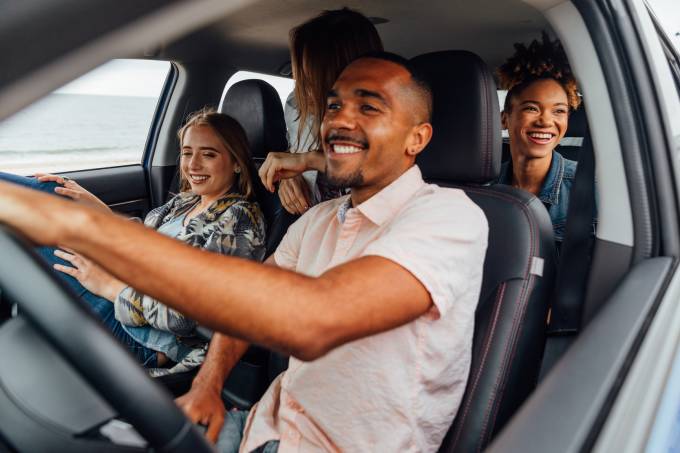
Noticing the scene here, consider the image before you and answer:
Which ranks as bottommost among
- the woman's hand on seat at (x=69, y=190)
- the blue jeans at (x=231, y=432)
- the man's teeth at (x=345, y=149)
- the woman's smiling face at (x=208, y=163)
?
the blue jeans at (x=231, y=432)

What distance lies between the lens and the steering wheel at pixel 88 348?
1.97 ft

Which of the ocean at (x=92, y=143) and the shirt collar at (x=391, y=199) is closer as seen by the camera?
the shirt collar at (x=391, y=199)

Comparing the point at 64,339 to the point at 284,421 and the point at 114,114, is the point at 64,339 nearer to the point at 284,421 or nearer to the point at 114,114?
the point at 284,421

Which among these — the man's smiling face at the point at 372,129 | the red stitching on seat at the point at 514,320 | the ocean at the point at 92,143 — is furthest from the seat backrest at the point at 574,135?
the ocean at the point at 92,143

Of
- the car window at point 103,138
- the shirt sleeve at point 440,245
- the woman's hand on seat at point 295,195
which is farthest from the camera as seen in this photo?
the car window at point 103,138

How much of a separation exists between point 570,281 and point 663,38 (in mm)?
937

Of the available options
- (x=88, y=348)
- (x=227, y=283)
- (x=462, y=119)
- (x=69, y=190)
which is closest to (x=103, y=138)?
(x=69, y=190)

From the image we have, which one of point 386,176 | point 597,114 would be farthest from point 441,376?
point 597,114

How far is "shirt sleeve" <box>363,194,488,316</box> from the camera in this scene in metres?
1.05

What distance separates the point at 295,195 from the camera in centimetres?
218

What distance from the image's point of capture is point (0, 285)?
62 centimetres

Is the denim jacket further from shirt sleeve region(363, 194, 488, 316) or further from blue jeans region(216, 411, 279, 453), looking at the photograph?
blue jeans region(216, 411, 279, 453)

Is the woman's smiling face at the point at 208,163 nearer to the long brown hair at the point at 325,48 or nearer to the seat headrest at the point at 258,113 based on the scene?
the seat headrest at the point at 258,113

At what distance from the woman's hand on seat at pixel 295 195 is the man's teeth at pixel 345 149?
68 cm
